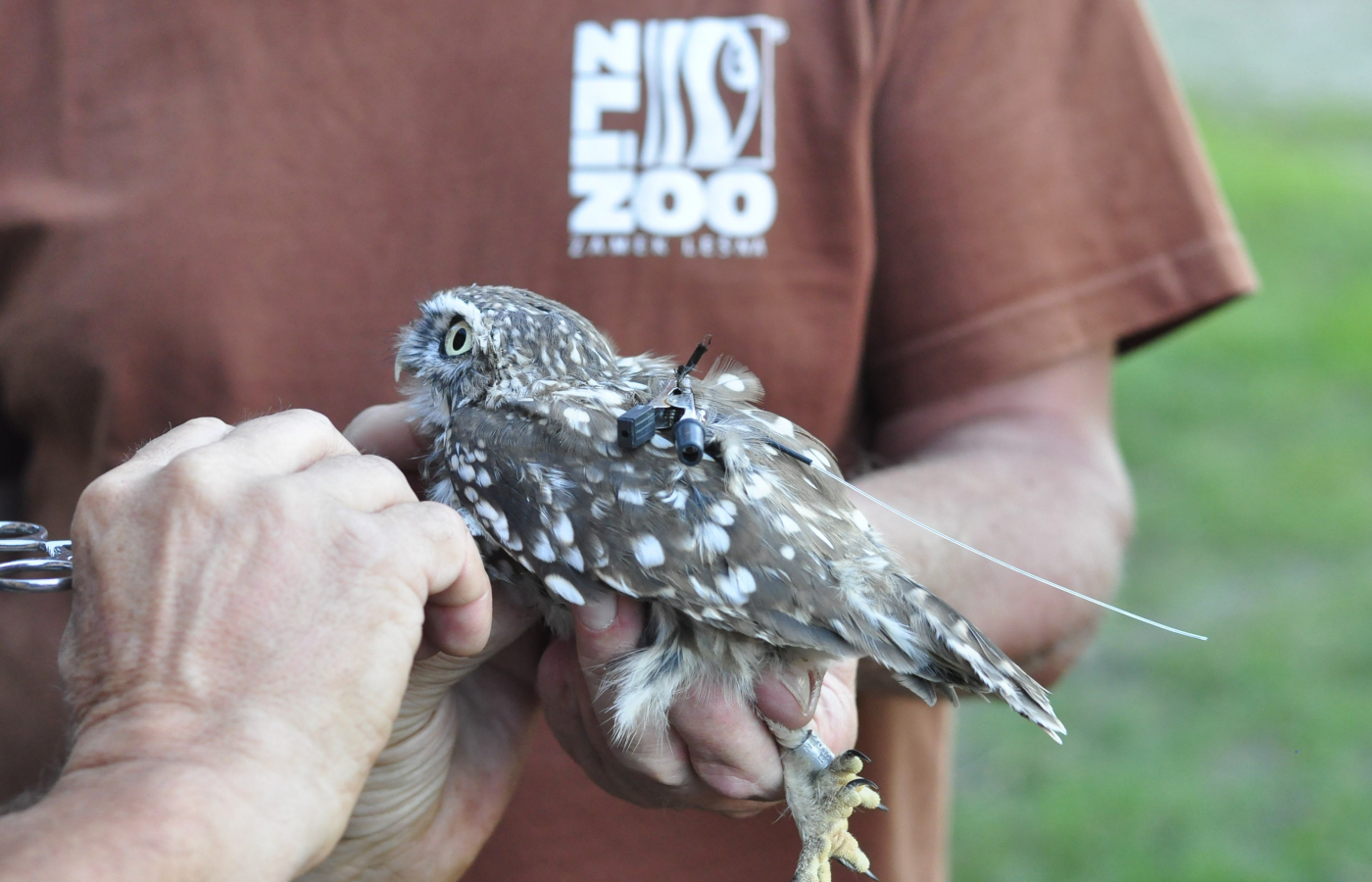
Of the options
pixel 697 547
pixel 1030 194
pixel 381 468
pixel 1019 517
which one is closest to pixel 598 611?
pixel 697 547

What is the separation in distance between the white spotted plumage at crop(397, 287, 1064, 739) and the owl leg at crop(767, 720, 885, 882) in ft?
0.69

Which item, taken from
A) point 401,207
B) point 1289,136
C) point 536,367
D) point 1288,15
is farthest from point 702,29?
point 1288,15

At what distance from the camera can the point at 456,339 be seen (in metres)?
2.46

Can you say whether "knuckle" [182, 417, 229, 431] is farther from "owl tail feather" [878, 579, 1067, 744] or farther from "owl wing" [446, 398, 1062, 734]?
"owl tail feather" [878, 579, 1067, 744]

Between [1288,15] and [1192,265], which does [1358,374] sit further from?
[1288,15]

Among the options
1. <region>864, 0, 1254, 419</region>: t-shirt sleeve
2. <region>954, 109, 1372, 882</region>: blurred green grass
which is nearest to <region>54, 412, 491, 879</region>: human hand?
<region>864, 0, 1254, 419</region>: t-shirt sleeve

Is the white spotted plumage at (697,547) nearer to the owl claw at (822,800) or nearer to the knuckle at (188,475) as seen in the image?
the owl claw at (822,800)

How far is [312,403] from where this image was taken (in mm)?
2916

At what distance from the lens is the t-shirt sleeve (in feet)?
9.89

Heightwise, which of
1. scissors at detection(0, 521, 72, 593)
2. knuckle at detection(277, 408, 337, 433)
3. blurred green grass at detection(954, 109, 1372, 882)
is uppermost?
knuckle at detection(277, 408, 337, 433)

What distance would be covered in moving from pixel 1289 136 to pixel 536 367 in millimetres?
18388

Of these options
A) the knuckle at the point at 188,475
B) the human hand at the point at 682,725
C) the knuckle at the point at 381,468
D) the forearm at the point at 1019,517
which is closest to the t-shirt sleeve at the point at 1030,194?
the forearm at the point at 1019,517

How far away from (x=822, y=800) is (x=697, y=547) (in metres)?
0.67

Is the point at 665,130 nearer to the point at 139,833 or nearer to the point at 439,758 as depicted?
the point at 439,758
